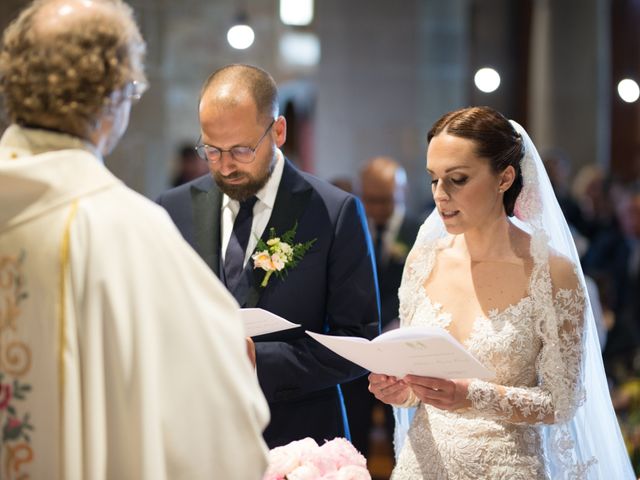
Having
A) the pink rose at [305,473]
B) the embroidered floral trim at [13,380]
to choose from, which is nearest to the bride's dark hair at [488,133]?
the pink rose at [305,473]

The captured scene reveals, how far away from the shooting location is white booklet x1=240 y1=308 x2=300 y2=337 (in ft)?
9.71

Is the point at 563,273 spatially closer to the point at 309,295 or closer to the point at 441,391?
the point at 441,391

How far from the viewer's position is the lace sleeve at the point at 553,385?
3123mm

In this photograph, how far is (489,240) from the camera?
345 centimetres

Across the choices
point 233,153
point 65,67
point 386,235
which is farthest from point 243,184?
point 386,235

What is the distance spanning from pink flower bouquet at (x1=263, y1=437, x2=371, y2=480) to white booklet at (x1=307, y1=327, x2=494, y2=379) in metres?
0.26

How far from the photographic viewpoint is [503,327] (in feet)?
10.6

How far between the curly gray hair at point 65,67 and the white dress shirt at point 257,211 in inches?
53.4

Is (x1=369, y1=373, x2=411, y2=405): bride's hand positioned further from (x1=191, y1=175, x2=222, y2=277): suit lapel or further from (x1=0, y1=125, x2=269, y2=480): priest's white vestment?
(x1=0, y1=125, x2=269, y2=480): priest's white vestment

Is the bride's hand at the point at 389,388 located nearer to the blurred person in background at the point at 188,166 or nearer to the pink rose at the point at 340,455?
the pink rose at the point at 340,455

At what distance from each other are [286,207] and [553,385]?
42.4 inches

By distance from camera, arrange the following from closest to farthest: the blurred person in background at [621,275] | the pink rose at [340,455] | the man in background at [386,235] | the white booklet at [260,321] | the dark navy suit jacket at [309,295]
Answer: the pink rose at [340,455], the white booklet at [260,321], the dark navy suit jacket at [309,295], the man in background at [386,235], the blurred person in background at [621,275]

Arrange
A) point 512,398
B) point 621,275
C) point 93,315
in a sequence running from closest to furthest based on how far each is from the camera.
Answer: point 93,315 → point 512,398 → point 621,275

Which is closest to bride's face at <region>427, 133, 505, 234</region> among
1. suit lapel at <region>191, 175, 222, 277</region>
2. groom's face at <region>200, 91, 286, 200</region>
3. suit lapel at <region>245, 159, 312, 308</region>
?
suit lapel at <region>245, 159, 312, 308</region>
